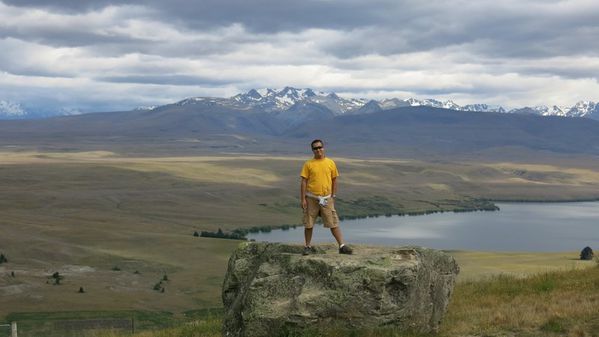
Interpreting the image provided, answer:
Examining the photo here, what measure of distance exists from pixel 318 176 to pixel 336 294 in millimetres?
3249

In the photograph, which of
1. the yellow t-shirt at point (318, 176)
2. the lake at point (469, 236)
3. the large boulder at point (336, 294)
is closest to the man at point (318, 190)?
the yellow t-shirt at point (318, 176)

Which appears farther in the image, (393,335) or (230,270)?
(230,270)

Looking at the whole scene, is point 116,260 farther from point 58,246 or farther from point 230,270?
point 230,270

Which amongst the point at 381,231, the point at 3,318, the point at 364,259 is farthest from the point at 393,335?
the point at 381,231

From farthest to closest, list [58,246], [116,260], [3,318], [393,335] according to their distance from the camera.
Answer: [58,246] < [116,260] < [3,318] < [393,335]

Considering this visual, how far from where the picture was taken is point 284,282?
16.9m

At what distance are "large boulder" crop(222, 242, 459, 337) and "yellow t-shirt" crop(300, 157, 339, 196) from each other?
5.32 feet

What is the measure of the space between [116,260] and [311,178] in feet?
328

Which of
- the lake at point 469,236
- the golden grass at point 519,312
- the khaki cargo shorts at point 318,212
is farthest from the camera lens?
the lake at point 469,236

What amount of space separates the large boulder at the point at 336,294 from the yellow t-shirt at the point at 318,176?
1.62 m

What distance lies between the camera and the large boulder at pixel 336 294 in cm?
1620

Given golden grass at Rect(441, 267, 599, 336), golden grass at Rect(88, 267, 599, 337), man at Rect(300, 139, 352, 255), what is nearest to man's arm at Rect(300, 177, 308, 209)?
man at Rect(300, 139, 352, 255)

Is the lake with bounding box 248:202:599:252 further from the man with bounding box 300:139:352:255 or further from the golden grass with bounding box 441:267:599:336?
the man with bounding box 300:139:352:255

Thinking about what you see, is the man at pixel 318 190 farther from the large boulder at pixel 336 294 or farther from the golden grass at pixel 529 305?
the golden grass at pixel 529 305
